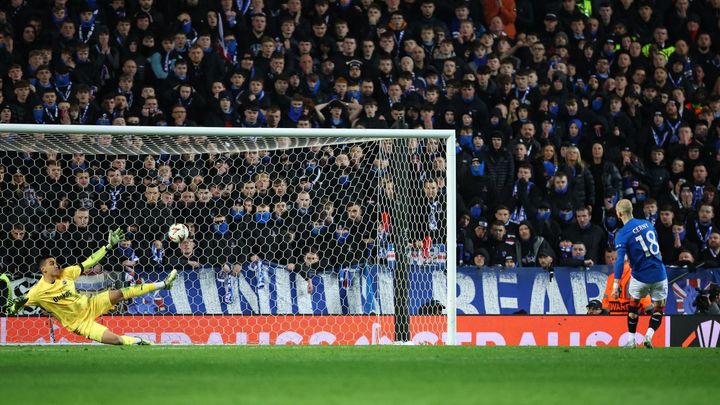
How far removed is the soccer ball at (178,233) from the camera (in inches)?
500

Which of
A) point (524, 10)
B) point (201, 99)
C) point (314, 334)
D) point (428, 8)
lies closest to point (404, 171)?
point (314, 334)

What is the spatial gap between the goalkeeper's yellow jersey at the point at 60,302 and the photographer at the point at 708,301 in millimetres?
7019

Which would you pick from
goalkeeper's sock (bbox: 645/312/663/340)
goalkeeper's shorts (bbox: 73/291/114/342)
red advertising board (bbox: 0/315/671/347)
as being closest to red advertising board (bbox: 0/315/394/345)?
red advertising board (bbox: 0/315/671/347)

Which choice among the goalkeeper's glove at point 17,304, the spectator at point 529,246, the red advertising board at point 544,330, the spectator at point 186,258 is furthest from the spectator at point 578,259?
the goalkeeper's glove at point 17,304

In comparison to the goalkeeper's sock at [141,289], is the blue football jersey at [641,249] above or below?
above

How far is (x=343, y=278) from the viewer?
13.8 metres

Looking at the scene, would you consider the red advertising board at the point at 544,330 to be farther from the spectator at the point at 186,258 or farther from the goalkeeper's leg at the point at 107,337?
the goalkeeper's leg at the point at 107,337

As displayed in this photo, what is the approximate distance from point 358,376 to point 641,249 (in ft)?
15.2

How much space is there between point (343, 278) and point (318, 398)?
6449 mm

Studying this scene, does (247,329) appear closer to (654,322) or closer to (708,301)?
(654,322)

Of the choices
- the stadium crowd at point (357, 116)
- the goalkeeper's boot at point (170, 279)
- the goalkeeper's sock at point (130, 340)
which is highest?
the stadium crowd at point (357, 116)

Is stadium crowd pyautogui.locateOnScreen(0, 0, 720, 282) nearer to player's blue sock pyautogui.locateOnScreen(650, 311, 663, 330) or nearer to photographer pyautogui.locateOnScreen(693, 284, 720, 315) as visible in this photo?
photographer pyautogui.locateOnScreen(693, 284, 720, 315)

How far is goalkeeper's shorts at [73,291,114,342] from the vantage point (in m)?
12.9

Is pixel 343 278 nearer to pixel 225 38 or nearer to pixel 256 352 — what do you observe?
pixel 256 352
